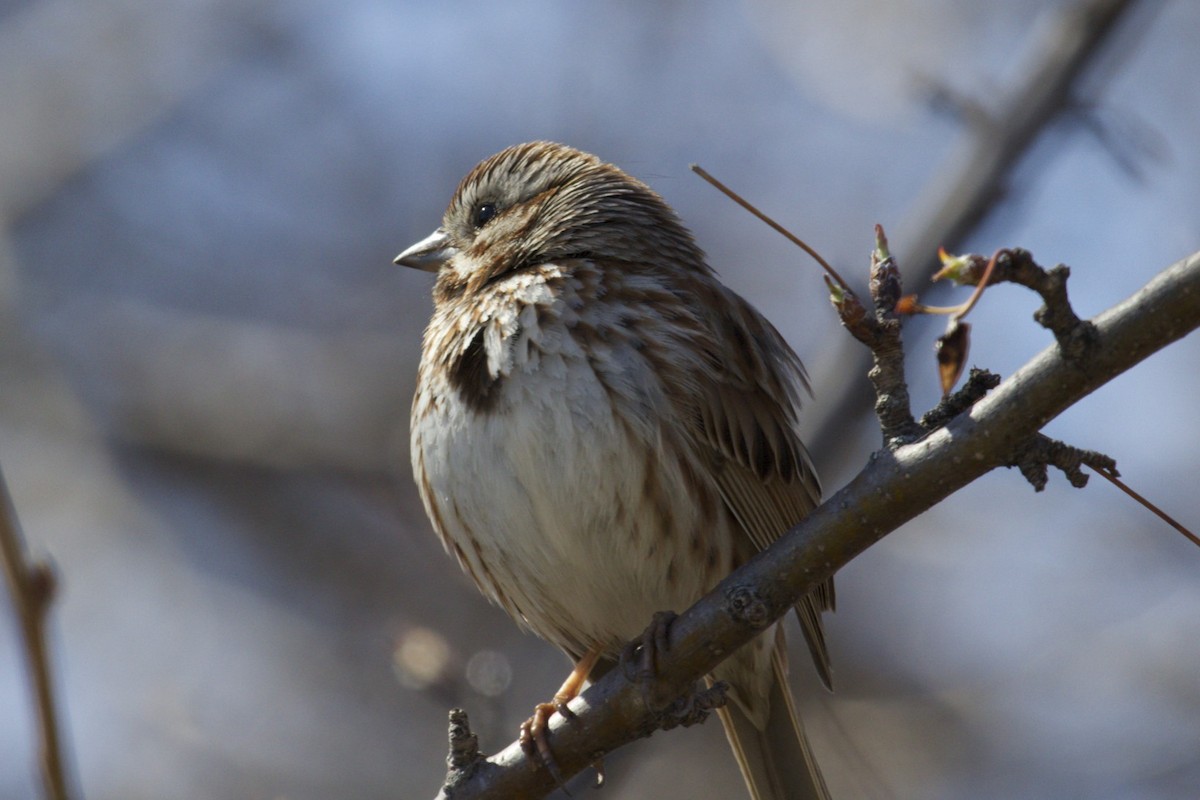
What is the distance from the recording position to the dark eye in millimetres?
4668

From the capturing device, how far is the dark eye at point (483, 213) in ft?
15.3

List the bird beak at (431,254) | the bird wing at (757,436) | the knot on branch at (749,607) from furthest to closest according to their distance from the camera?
the bird beak at (431,254) → the bird wing at (757,436) → the knot on branch at (749,607)

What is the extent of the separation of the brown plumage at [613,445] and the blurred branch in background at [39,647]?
7.55 feet

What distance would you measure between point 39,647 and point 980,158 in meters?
4.32

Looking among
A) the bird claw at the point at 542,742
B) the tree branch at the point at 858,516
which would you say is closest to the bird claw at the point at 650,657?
the tree branch at the point at 858,516

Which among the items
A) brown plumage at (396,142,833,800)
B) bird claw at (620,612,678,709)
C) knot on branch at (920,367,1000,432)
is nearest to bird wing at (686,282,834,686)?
brown plumage at (396,142,833,800)

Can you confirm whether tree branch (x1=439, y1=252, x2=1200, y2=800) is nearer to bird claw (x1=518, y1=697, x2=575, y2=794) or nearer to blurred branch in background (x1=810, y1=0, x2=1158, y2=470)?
bird claw (x1=518, y1=697, x2=575, y2=794)

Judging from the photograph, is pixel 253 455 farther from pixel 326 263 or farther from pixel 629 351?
pixel 629 351

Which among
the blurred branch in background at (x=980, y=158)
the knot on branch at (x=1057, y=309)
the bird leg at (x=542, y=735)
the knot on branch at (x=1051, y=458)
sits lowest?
the knot on branch at (x=1051, y=458)

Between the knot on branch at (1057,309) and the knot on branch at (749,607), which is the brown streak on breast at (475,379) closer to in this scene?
the knot on branch at (749,607)

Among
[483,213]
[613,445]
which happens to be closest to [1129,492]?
[613,445]

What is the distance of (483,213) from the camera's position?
4.70 meters

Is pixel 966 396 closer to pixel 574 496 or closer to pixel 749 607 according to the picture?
pixel 749 607

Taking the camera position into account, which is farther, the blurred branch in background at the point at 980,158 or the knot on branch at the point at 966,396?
the blurred branch in background at the point at 980,158
